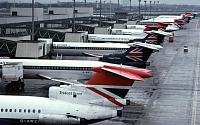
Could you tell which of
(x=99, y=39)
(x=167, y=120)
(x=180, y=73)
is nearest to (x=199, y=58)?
(x=180, y=73)

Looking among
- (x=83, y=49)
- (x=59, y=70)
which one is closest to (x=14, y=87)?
(x=59, y=70)

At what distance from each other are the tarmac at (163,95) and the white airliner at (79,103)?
6015 mm

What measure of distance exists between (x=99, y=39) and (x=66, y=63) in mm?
38985

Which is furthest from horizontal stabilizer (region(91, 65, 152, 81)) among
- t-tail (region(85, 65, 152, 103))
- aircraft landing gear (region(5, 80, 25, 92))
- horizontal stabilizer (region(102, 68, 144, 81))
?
aircraft landing gear (region(5, 80, 25, 92))

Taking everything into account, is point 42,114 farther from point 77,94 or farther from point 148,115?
point 148,115

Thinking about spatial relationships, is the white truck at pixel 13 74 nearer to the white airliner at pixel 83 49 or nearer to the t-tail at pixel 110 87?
the t-tail at pixel 110 87

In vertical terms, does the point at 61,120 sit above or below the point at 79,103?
below

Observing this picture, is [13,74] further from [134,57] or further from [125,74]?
[125,74]

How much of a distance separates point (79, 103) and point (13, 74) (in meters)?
18.5

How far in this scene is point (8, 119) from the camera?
23000 millimetres

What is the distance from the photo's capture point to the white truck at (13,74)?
3882 cm

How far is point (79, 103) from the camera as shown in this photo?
75.4ft

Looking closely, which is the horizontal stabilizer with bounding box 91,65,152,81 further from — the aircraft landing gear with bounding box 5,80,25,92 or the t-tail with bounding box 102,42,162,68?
the t-tail with bounding box 102,42,162,68

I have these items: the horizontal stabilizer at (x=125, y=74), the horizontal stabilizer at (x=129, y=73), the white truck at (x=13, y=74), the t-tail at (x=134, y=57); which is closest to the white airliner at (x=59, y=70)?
the white truck at (x=13, y=74)
